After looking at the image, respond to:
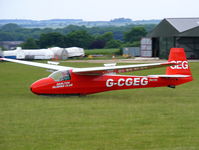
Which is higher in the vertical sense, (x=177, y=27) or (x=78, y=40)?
(x=177, y=27)

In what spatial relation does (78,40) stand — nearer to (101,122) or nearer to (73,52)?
(73,52)

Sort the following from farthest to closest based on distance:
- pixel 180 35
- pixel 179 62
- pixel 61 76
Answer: pixel 180 35, pixel 179 62, pixel 61 76

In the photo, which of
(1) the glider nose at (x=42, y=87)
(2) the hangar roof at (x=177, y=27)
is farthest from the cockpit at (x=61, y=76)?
(2) the hangar roof at (x=177, y=27)

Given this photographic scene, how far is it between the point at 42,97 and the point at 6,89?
4834mm

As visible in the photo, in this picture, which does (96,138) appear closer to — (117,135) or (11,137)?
(117,135)

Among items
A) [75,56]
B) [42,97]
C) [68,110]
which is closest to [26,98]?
[42,97]

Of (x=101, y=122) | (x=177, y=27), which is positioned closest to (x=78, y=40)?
(x=177, y=27)

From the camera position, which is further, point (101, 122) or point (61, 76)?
point (61, 76)

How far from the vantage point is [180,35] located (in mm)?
56000

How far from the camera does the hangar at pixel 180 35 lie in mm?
56062

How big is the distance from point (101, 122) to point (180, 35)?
43142mm

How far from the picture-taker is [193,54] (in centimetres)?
5703

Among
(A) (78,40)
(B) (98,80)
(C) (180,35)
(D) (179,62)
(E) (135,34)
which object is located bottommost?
(E) (135,34)

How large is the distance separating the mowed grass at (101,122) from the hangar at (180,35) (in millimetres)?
35662
